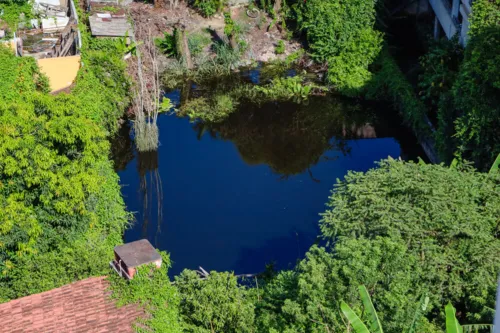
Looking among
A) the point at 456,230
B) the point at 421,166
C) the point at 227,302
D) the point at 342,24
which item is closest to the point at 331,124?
the point at 342,24

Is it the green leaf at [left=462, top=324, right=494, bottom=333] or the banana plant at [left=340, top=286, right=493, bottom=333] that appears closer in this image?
the banana plant at [left=340, top=286, right=493, bottom=333]

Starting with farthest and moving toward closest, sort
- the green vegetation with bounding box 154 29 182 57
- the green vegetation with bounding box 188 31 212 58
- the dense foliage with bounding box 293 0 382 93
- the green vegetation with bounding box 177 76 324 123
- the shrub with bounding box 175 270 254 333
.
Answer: the green vegetation with bounding box 188 31 212 58 → the green vegetation with bounding box 154 29 182 57 → the dense foliage with bounding box 293 0 382 93 → the green vegetation with bounding box 177 76 324 123 → the shrub with bounding box 175 270 254 333

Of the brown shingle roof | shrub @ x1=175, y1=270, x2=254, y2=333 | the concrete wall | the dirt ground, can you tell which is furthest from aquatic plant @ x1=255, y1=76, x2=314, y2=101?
the brown shingle roof

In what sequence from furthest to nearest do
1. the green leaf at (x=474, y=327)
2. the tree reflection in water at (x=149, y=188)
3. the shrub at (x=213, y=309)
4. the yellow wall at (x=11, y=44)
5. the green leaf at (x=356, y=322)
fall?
the yellow wall at (x=11, y=44)
the tree reflection in water at (x=149, y=188)
the shrub at (x=213, y=309)
the green leaf at (x=474, y=327)
the green leaf at (x=356, y=322)

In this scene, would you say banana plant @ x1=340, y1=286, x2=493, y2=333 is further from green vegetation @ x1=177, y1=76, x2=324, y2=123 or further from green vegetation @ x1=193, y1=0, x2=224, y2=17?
green vegetation @ x1=193, y1=0, x2=224, y2=17

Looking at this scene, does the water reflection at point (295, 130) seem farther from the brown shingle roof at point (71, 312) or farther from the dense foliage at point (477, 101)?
the brown shingle roof at point (71, 312)

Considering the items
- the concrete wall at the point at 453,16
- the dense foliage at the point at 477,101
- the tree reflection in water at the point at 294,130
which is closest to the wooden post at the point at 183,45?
the tree reflection in water at the point at 294,130
